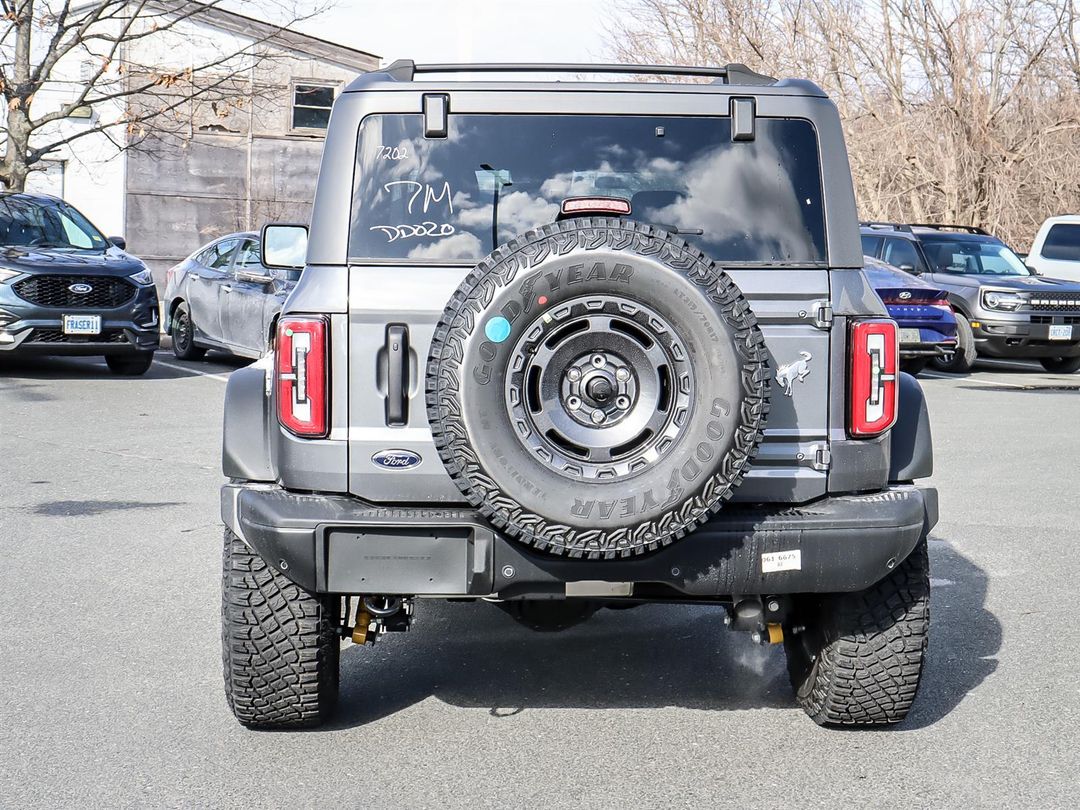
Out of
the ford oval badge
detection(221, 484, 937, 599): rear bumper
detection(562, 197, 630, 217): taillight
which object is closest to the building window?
detection(562, 197, 630, 217): taillight

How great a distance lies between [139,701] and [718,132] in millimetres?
2709

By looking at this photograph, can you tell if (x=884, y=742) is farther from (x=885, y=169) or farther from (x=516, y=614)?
(x=885, y=169)

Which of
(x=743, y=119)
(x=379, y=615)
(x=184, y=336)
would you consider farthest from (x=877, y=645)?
(x=184, y=336)

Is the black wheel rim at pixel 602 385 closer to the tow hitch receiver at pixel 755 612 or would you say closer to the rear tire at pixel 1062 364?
the tow hitch receiver at pixel 755 612

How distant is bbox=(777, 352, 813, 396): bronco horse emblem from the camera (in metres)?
4.09

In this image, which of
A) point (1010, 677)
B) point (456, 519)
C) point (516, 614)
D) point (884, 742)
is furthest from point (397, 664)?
point (1010, 677)

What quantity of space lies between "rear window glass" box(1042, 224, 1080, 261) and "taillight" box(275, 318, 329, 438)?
18.6m

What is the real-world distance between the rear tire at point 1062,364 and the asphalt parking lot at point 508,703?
11598 millimetres

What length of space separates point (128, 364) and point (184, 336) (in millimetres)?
1772

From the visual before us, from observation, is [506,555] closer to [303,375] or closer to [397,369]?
[397,369]

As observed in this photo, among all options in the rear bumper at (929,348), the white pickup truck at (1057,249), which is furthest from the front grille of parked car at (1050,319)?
the white pickup truck at (1057,249)

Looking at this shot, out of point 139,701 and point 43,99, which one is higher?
point 43,99

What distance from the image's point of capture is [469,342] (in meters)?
3.73

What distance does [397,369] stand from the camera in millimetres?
4020
